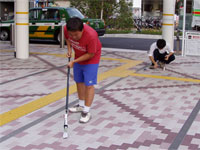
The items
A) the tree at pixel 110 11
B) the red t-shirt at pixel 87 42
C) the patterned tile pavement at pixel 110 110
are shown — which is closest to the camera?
the patterned tile pavement at pixel 110 110

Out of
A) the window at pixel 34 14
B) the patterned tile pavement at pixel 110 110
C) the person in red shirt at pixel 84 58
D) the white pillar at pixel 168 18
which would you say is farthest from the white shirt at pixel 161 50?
the window at pixel 34 14

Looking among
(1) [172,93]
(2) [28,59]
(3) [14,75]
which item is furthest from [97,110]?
(2) [28,59]

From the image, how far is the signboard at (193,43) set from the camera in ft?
37.2

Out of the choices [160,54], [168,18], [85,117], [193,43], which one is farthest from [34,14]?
[85,117]

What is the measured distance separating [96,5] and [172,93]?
16974 millimetres

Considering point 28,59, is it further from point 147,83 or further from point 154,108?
point 154,108

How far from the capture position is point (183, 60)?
1088 centimetres

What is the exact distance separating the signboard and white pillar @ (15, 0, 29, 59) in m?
5.20

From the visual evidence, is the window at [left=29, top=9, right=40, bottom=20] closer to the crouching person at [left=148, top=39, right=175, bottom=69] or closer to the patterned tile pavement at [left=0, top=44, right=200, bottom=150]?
the patterned tile pavement at [left=0, top=44, right=200, bottom=150]

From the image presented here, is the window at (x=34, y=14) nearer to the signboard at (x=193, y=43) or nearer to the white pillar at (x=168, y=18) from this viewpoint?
the white pillar at (x=168, y=18)

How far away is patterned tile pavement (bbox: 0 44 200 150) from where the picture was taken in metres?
4.20

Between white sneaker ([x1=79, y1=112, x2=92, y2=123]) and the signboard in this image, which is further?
the signboard

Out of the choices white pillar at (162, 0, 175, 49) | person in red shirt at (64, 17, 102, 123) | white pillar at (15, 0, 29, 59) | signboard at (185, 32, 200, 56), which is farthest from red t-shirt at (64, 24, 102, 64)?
signboard at (185, 32, 200, 56)

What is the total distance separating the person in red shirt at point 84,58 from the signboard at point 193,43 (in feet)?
23.0
